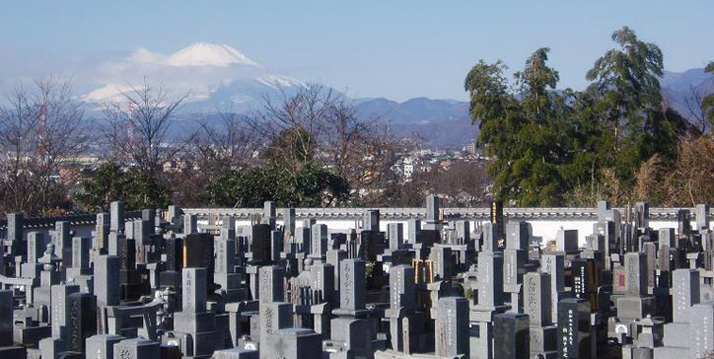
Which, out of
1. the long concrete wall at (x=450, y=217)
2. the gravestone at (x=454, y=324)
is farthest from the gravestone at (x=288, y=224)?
the gravestone at (x=454, y=324)

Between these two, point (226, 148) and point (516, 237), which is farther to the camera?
point (226, 148)

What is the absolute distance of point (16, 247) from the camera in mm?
21828

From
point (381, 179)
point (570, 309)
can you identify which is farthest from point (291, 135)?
point (570, 309)

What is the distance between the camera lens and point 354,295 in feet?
46.7

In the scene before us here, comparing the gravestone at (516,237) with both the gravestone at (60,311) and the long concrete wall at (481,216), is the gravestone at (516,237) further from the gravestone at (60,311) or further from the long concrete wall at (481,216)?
the gravestone at (60,311)

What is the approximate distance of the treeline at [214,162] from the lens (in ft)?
108

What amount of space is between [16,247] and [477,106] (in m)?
18.6

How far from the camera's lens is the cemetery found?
12.6 meters

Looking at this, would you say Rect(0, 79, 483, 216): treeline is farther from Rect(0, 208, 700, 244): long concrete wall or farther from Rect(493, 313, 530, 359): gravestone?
Rect(493, 313, 530, 359): gravestone

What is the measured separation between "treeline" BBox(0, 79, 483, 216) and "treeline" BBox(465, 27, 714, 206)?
15.5ft

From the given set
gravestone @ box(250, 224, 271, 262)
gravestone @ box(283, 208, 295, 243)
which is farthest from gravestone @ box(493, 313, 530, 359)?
gravestone @ box(283, 208, 295, 243)

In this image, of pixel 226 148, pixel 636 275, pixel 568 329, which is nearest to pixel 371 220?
pixel 636 275

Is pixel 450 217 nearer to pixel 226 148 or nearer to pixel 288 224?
pixel 288 224

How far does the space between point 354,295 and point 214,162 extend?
31.0m
